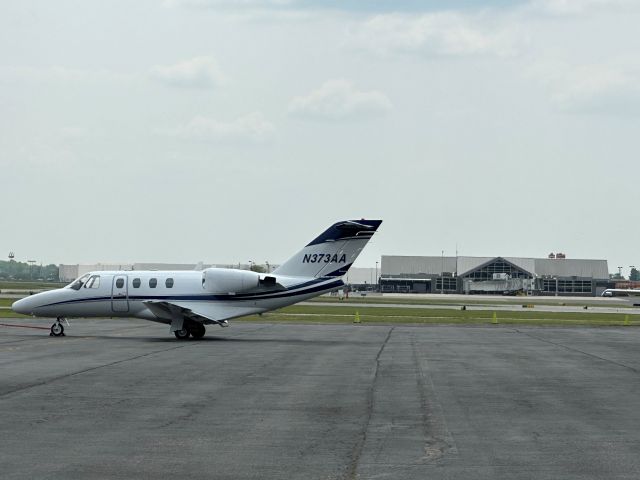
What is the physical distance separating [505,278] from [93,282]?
145395mm

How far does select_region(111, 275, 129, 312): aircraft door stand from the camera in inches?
1644

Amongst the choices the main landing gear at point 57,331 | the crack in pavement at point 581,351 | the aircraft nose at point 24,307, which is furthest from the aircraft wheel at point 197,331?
the crack in pavement at point 581,351

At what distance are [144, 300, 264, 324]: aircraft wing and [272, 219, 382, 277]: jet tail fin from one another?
2.72m

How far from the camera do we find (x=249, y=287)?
133 ft

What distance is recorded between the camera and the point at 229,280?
133 feet

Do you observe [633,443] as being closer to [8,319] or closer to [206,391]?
[206,391]

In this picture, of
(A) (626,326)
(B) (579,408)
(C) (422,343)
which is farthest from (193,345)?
(A) (626,326)

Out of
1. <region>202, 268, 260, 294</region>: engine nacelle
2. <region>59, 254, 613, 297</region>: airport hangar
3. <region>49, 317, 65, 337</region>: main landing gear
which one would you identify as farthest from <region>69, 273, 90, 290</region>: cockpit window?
<region>59, 254, 613, 297</region>: airport hangar

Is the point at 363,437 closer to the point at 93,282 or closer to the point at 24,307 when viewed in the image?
the point at 93,282

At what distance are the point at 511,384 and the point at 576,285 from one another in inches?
6827

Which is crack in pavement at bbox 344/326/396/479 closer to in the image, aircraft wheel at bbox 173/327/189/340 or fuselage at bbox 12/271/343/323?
fuselage at bbox 12/271/343/323

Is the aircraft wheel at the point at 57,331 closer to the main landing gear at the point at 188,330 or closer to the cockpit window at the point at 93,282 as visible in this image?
the cockpit window at the point at 93,282

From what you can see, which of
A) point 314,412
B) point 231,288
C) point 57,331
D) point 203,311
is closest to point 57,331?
point 57,331

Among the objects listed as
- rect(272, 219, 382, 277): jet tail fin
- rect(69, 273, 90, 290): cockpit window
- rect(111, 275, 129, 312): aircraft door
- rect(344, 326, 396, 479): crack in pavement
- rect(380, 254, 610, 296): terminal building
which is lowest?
rect(344, 326, 396, 479): crack in pavement
